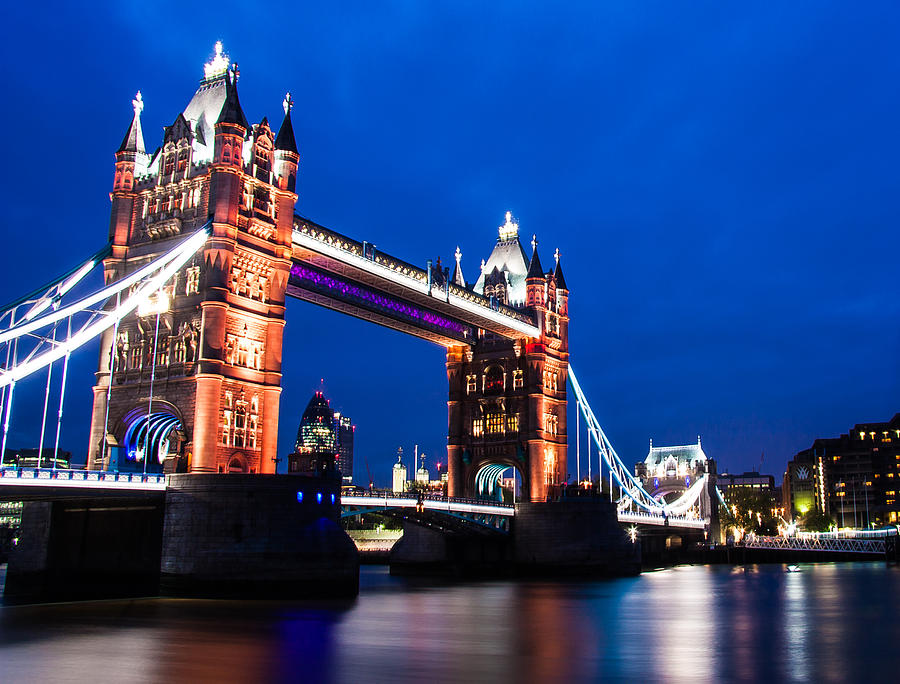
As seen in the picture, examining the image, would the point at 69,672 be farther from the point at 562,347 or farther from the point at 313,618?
the point at 562,347

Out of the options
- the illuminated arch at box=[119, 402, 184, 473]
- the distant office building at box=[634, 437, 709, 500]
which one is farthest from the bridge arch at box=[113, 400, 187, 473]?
the distant office building at box=[634, 437, 709, 500]

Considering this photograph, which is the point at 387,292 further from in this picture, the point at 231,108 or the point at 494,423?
the point at 494,423

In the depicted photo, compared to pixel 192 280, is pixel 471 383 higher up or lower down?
higher up

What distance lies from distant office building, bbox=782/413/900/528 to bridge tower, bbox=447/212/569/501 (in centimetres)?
10858

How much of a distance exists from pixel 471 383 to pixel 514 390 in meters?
4.68

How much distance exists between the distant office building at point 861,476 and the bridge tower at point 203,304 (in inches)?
5714

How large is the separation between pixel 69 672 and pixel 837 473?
174 m

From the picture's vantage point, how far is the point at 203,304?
4703 cm

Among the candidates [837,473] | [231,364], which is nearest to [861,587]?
[231,364]

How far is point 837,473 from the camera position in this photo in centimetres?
17475

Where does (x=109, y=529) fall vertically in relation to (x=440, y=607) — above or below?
above

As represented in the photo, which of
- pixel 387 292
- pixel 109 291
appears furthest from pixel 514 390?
pixel 109 291

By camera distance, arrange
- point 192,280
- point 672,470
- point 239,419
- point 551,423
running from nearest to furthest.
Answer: point 239,419 → point 192,280 → point 551,423 → point 672,470

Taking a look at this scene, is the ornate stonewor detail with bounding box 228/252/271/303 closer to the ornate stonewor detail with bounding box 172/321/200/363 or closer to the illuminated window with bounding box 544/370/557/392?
the ornate stonewor detail with bounding box 172/321/200/363
